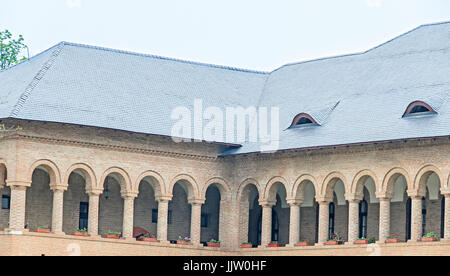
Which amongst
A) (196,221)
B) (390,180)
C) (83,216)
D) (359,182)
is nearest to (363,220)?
(359,182)

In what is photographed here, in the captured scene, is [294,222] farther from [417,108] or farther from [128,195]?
[417,108]

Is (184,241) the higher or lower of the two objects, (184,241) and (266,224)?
the lower

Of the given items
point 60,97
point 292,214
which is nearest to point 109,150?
point 60,97

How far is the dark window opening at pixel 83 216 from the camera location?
A: 66.8 m

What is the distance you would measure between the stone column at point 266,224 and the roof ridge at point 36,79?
10.8 metres

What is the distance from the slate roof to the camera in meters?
63.1

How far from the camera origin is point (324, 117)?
2571 inches

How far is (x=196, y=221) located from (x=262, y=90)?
804 centimetres

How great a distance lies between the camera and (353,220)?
6412 cm

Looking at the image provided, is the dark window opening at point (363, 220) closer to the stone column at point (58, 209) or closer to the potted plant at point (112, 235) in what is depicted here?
the potted plant at point (112, 235)

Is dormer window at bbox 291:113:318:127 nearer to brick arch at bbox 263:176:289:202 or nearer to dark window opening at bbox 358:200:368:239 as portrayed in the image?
brick arch at bbox 263:176:289:202

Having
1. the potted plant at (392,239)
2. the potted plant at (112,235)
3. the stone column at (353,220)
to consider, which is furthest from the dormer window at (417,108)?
the potted plant at (112,235)

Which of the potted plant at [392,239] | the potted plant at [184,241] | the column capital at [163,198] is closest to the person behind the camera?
the potted plant at [392,239]

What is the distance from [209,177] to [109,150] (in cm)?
504
